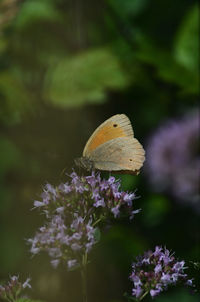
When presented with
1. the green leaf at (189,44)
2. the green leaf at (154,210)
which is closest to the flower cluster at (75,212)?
the green leaf at (154,210)

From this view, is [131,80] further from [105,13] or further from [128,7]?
[128,7]

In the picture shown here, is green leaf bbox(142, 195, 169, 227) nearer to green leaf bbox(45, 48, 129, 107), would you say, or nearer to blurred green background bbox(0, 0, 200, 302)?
blurred green background bbox(0, 0, 200, 302)

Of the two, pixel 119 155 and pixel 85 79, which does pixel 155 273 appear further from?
pixel 85 79

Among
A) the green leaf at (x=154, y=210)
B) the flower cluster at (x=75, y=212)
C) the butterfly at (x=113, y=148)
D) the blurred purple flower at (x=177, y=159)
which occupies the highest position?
the blurred purple flower at (x=177, y=159)

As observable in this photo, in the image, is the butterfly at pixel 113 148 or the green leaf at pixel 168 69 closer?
the butterfly at pixel 113 148

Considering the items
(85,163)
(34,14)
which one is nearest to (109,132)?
(85,163)

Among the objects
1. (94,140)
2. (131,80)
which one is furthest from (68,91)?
(94,140)

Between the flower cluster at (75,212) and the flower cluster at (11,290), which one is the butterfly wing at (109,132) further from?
the flower cluster at (11,290)
